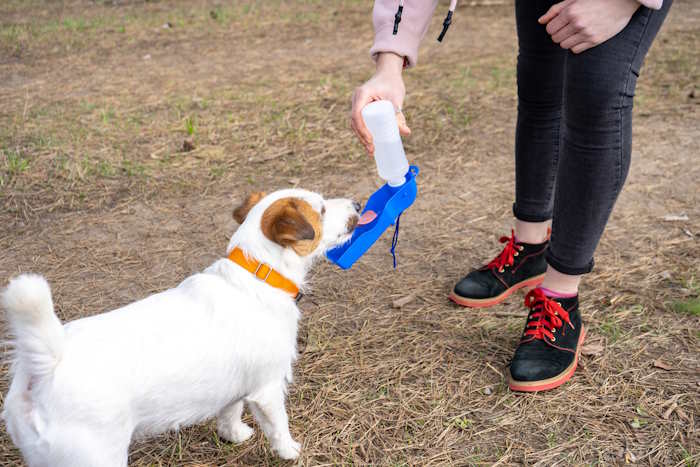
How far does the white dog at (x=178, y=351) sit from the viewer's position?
1.66 metres

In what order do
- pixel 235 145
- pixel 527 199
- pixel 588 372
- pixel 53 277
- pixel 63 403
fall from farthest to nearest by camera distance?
pixel 235 145, pixel 53 277, pixel 527 199, pixel 588 372, pixel 63 403

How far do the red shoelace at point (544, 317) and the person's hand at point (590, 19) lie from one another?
1093 mm

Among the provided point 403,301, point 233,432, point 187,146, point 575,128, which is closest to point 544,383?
point 403,301

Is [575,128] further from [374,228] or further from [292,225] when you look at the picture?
[292,225]

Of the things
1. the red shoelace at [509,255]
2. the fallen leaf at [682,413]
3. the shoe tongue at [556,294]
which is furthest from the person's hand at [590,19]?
the fallen leaf at [682,413]

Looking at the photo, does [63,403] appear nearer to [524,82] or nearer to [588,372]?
[588,372]

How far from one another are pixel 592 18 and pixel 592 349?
4.94 ft

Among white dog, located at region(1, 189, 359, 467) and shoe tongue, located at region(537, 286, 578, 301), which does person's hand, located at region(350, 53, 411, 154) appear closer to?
white dog, located at region(1, 189, 359, 467)

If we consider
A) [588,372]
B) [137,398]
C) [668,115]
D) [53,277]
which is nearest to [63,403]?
[137,398]

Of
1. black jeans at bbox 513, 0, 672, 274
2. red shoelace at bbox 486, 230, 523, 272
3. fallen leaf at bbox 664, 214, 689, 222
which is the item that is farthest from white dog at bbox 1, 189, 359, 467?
fallen leaf at bbox 664, 214, 689, 222

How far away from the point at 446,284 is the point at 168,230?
184 cm

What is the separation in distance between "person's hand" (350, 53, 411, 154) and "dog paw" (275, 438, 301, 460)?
1183 mm

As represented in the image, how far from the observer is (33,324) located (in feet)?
5.29

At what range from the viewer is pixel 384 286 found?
331 centimetres
